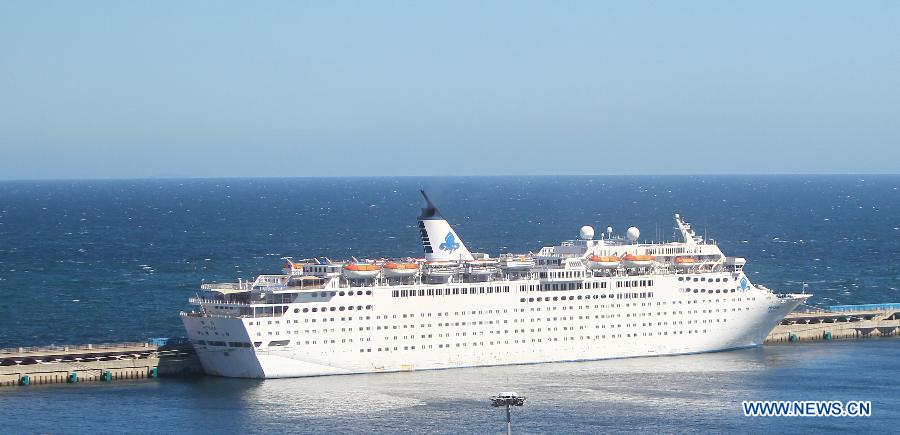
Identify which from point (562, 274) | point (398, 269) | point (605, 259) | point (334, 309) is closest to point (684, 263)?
point (605, 259)

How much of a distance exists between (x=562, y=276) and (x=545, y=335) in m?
3.17

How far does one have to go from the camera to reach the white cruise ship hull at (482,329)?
65938 mm

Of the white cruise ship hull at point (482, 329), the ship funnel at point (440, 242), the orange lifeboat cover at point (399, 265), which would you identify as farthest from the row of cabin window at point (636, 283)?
the orange lifeboat cover at point (399, 265)

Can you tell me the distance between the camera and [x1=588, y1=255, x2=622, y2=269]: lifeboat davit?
239 ft

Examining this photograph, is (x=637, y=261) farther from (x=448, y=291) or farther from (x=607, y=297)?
(x=448, y=291)

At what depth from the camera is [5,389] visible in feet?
211

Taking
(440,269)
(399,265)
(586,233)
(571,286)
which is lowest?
(571,286)

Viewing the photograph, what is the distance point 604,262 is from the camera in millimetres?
72875

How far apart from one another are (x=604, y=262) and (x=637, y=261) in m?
1.91

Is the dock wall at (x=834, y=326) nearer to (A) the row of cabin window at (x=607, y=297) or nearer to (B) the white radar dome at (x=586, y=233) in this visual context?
(A) the row of cabin window at (x=607, y=297)

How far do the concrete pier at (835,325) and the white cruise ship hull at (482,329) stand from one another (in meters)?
4.13

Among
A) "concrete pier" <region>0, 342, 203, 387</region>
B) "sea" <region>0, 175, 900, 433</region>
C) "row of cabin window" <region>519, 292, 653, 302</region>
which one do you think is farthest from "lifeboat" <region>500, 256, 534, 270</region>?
"concrete pier" <region>0, 342, 203, 387</region>

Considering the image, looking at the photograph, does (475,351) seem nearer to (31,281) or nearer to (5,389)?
(5,389)

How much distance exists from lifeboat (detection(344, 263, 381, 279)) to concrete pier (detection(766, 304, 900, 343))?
979 inches
